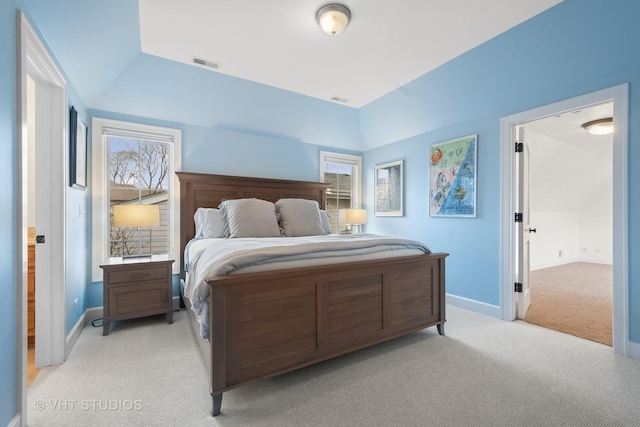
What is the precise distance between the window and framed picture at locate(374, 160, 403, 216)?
0.43 m

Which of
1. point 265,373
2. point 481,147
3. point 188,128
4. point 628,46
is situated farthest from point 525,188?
point 188,128

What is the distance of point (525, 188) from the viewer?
3.04m

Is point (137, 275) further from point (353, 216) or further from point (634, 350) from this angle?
point (634, 350)

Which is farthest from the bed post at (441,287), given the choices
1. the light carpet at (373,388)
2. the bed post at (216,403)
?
the bed post at (216,403)

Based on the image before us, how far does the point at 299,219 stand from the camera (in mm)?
3338

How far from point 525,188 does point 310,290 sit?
8.86 feet

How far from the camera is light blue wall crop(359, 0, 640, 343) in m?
2.13

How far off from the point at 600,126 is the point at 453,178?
2033 mm

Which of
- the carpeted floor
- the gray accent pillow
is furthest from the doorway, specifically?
the gray accent pillow

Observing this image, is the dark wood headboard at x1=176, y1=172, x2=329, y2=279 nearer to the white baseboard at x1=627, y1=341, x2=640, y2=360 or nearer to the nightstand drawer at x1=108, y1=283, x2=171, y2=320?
the nightstand drawer at x1=108, y1=283, x2=171, y2=320

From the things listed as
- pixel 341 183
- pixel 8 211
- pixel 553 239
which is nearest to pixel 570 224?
pixel 553 239

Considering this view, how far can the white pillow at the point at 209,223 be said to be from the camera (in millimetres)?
3127

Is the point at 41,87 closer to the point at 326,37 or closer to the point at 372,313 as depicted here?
the point at 326,37

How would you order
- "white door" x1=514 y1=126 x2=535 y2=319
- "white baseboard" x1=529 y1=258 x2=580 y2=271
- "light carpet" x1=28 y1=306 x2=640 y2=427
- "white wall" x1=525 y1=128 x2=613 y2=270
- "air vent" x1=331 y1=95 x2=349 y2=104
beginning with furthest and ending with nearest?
"white baseboard" x1=529 y1=258 x2=580 y2=271, "white wall" x1=525 y1=128 x2=613 y2=270, "air vent" x1=331 y1=95 x2=349 y2=104, "white door" x1=514 y1=126 x2=535 y2=319, "light carpet" x1=28 y1=306 x2=640 y2=427
